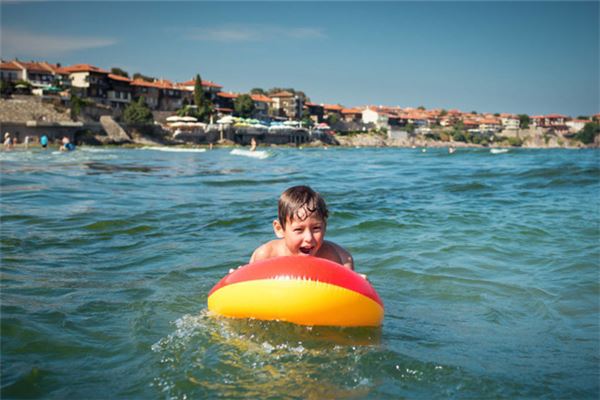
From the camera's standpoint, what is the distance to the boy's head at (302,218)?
357cm

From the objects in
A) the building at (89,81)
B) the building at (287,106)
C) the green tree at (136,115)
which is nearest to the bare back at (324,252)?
the green tree at (136,115)

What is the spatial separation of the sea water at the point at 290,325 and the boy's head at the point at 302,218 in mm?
584

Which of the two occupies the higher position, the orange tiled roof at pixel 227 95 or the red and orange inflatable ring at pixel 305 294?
the orange tiled roof at pixel 227 95

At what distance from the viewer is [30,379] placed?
2729 mm

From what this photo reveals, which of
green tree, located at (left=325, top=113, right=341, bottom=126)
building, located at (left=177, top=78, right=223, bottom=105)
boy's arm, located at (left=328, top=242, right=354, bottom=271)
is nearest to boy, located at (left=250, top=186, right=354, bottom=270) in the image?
boy's arm, located at (left=328, top=242, right=354, bottom=271)

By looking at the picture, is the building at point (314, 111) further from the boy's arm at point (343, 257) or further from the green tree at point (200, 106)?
the boy's arm at point (343, 257)

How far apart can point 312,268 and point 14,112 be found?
6272cm

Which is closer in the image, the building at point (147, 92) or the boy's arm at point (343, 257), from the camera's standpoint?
the boy's arm at point (343, 257)

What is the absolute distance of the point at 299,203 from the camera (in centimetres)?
356

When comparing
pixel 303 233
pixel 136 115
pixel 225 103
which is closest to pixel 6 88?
pixel 136 115

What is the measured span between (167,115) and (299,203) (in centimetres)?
8299

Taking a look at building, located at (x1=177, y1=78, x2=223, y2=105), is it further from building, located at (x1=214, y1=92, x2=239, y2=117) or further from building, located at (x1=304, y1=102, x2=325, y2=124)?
building, located at (x1=304, y1=102, x2=325, y2=124)

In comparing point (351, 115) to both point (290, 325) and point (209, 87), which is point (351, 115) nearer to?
point (209, 87)

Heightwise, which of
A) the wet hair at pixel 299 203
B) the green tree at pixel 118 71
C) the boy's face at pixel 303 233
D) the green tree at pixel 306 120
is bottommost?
the boy's face at pixel 303 233
